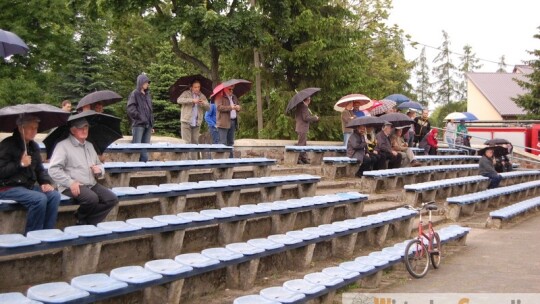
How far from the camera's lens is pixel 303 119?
1316 cm

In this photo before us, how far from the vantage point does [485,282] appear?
7141 mm

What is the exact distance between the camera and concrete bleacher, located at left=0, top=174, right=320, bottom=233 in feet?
18.6

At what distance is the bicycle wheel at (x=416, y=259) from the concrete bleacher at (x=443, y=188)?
152 inches

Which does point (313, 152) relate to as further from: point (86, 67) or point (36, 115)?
point (86, 67)

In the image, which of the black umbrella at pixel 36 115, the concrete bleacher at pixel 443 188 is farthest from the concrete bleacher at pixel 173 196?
the concrete bleacher at pixel 443 188

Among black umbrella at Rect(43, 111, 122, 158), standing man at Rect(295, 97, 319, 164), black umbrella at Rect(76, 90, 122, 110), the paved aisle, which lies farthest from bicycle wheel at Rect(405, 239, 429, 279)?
standing man at Rect(295, 97, 319, 164)

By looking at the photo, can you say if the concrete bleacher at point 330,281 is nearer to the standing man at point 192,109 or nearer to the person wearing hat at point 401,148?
the standing man at point 192,109

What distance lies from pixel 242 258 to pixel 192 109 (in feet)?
19.1

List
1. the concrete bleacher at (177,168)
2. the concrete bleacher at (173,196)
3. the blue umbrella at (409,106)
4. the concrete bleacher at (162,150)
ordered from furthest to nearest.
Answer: the blue umbrella at (409,106) → the concrete bleacher at (162,150) → the concrete bleacher at (177,168) → the concrete bleacher at (173,196)

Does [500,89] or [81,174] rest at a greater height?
[500,89]

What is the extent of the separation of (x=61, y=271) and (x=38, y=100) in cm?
2079

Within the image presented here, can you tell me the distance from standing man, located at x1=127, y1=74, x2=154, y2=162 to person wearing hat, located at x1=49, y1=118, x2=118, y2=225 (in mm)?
3598

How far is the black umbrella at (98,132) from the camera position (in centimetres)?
638

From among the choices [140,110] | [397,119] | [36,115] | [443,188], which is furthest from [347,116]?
[36,115]
